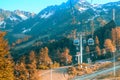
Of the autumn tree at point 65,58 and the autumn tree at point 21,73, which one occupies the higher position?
the autumn tree at point 65,58

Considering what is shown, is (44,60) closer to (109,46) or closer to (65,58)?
(65,58)

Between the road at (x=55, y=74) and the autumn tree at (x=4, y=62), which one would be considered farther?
the road at (x=55, y=74)

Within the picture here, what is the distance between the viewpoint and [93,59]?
154 meters

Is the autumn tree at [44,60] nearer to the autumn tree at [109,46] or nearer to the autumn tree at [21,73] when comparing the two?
the autumn tree at [109,46]

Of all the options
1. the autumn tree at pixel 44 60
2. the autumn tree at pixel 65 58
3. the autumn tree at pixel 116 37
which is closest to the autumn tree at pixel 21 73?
the autumn tree at pixel 44 60

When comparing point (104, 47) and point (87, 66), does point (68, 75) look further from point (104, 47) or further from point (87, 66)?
point (104, 47)

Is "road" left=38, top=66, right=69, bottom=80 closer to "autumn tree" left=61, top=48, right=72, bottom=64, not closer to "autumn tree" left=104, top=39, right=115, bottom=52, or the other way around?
"autumn tree" left=61, top=48, right=72, bottom=64

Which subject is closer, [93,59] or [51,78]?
[51,78]

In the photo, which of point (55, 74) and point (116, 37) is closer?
point (55, 74)

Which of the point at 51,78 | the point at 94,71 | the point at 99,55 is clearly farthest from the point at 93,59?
the point at 51,78

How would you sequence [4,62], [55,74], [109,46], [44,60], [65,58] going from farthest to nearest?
[65,58]
[109,46]
[44,60]
[55,74]
[4,62]

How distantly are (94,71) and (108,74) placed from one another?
15.9 m

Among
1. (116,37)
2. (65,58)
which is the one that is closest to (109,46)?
(116,37)

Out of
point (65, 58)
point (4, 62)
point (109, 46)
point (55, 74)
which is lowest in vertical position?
point (55, 74)
